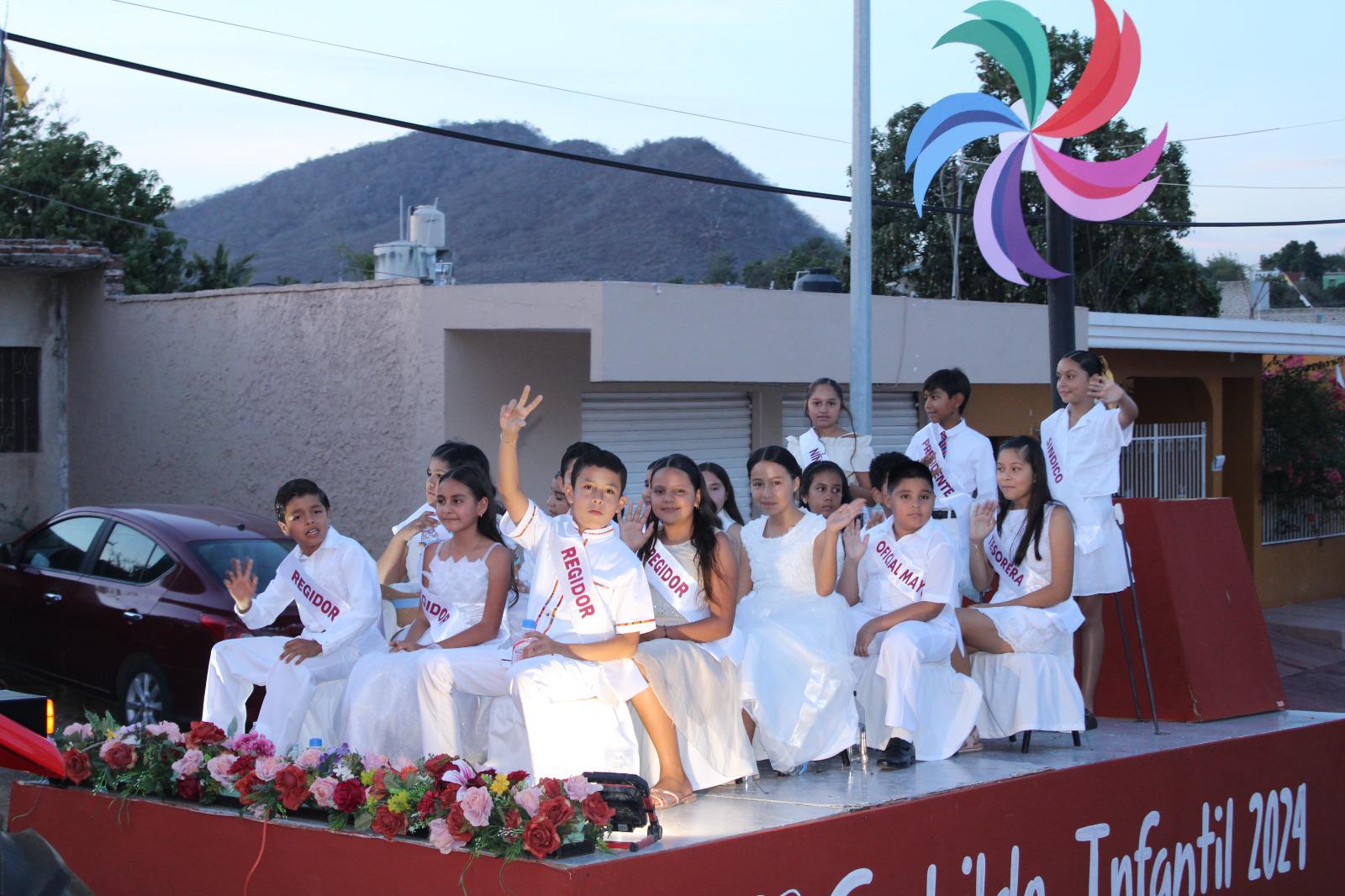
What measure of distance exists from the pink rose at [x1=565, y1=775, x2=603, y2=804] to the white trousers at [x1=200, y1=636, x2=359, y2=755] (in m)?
2.04

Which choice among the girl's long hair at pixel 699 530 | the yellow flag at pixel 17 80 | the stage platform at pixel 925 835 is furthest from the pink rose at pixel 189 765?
the yellow flag at pixel 17 80

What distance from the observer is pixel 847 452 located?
667 cm

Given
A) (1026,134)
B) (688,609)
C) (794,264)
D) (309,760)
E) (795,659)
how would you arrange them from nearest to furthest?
(309,760) → (688,609) → (795,659) → (1026,134) → (794,264)

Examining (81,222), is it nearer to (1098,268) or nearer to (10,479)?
(10,479)

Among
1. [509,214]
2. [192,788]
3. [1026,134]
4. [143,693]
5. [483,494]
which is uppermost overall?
[509,214]

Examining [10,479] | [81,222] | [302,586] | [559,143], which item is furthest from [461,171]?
[302,586]

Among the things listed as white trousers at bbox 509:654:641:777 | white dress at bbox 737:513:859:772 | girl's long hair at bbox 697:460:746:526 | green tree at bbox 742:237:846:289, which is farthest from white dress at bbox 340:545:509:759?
green tree at bbox 742:237:846:289

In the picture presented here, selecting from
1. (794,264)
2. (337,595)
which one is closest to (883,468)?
(337,595)

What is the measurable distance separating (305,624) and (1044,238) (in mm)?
19132

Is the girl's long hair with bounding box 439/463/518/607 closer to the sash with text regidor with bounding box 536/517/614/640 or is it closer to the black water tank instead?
the sash with text regidor with bounding box 536/517/614/640

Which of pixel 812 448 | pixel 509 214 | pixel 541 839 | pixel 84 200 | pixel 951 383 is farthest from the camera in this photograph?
pixel 509 214

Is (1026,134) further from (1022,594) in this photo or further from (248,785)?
(248,785)

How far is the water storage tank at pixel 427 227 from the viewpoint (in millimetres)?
13000

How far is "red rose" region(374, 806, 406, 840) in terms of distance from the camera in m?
3.62
